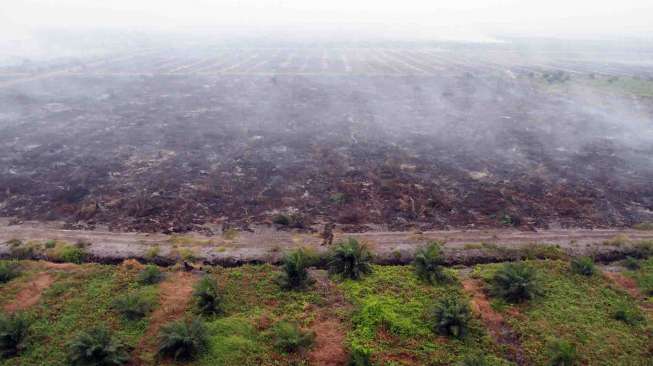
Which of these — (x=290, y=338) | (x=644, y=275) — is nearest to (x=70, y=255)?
(x=290, y=338)

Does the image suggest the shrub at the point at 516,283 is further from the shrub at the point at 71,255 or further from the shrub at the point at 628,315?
the shrub at the point at 71,255

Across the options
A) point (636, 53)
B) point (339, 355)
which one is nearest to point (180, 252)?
point (339, 355)

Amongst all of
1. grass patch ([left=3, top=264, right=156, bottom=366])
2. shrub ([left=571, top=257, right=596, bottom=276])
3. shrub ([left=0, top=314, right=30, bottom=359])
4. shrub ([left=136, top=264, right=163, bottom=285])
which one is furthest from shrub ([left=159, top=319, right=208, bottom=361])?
shrub ([left=571, top=257, right=596, bottom=276])

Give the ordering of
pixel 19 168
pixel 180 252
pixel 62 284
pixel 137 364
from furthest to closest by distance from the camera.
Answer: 1. pixel 19 168
2. pixel 180 252
3. pixel 62 284
4. pixel 137 364

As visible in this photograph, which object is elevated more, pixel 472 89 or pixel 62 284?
pixel 472 89

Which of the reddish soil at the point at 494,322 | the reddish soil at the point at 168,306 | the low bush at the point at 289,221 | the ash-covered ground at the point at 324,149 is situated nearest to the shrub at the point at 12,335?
the reddish soil at the point at 168,306

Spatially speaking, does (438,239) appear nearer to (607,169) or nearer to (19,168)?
(607,169)
